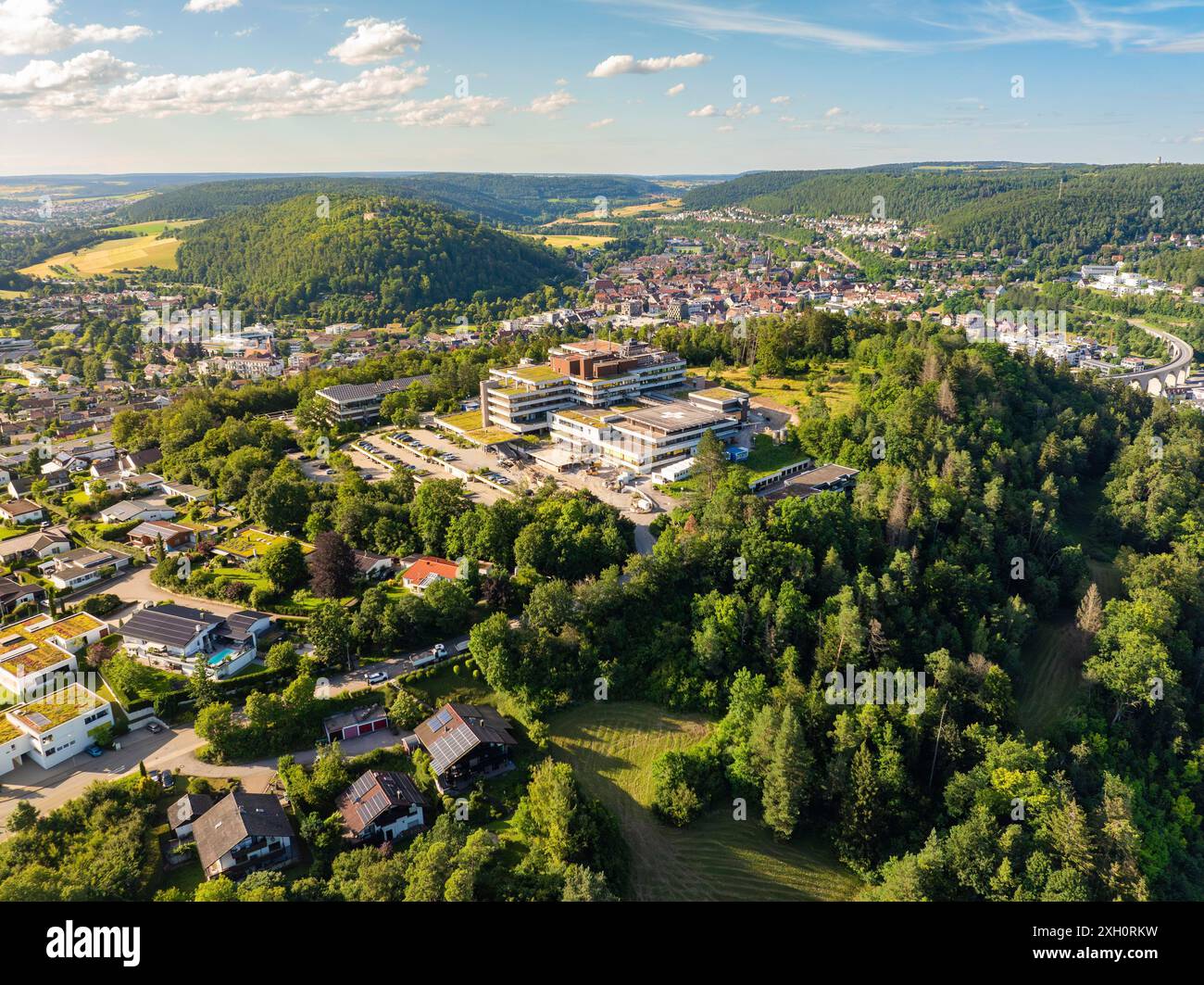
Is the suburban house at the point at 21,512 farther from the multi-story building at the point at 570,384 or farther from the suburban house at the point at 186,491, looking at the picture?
the multi-story building at the point at 570,384

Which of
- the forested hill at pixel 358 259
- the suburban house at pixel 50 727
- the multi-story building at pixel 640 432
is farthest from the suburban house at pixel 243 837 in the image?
the forested hill at pixel 358 259

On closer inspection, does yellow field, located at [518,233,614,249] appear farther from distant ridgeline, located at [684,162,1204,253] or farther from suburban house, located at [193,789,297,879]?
suburban house, located at [193,789,297,879]

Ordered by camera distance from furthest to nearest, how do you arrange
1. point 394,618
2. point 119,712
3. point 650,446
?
point 650,446, point 394,618, point 119,712

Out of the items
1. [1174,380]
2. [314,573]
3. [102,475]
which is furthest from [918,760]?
[1174,380]

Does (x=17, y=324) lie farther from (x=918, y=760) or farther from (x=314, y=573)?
(x=918, y=760)

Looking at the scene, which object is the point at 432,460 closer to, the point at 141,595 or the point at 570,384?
the point at 570,384

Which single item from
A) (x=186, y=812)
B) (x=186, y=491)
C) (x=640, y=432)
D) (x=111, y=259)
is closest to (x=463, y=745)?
(x=186, y=812)
